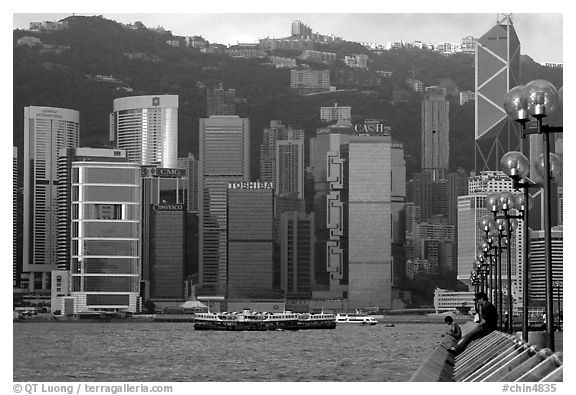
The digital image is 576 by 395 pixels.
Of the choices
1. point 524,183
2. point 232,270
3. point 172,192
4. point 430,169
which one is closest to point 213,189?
point 172,192

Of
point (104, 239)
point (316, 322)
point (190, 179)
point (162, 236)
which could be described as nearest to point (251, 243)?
point (162, 236)

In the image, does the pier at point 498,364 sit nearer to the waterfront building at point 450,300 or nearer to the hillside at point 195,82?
the hillside at point 195,82

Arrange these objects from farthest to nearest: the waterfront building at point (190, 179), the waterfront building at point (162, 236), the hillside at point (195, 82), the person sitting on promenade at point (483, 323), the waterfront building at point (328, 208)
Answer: the waterfront building at point (190, 179), the waterfront building at point (328, 208), the waterfront building at point (162, 236), the hillside at point (195, 82), the person sitting on promenade at point (483, 323)

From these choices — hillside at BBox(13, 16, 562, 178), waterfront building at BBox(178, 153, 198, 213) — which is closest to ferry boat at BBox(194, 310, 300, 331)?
hillside at BBox(13, 16, 562, 178)

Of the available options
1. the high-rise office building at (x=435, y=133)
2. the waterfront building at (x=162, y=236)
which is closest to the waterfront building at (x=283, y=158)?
the waterfront building at (x=162, y=236)

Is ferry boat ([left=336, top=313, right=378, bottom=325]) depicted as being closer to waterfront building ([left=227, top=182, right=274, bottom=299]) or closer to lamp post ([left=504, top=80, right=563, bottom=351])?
waterfront building ([left=227, top=182, right=274, bottom=299])

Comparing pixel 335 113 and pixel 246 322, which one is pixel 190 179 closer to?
pixel 335 113
